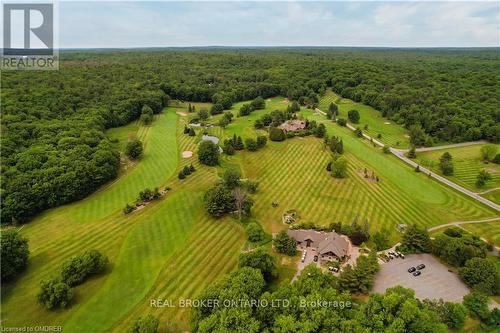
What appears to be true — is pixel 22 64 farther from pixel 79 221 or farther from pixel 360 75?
pixel 360 75

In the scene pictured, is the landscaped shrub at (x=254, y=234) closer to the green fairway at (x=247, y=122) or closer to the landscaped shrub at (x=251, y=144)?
the landscaped shrub at (x=251, y=144)

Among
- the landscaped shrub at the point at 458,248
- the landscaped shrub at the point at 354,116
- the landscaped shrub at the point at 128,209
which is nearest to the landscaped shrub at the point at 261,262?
the landscaped shrub at the point at 458,248

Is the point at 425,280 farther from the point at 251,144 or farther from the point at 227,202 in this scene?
the point at 251,144

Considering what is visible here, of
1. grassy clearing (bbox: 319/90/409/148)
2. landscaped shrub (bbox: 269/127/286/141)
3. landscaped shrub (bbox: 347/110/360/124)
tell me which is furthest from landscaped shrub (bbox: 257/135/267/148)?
landscaped shrub (bbox: 347/110/360/124)

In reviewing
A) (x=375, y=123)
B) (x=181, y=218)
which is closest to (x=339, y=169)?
(x=181, y=218)

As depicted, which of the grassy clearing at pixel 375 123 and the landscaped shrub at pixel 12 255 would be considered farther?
the grassy clearing at pixel 375 123

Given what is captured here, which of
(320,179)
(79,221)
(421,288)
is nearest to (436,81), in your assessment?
(320,179)

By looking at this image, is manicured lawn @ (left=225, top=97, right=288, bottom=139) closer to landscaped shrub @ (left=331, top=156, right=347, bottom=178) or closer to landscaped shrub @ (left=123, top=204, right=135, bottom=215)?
landscaped shrub @ (left=331, top=156, right=347, bottom=178)
